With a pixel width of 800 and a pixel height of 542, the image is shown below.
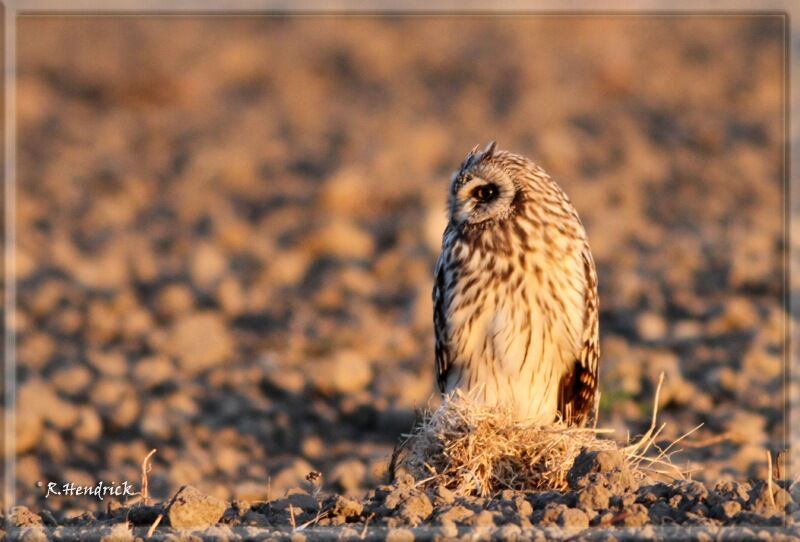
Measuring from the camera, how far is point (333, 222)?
11078 mm

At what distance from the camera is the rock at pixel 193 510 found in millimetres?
4258

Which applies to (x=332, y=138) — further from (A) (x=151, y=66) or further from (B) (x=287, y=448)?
Result: (B) (x=287, y=448)

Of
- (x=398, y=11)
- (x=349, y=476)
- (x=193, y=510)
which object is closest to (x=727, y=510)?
(x=193, y=510)

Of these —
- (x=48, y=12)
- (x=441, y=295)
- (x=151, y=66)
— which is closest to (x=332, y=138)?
(x=151, y=66)

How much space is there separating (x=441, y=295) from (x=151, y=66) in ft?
37.3

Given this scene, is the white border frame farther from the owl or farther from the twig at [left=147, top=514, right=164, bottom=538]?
the twig at [left=147, top=514, right=164, bottom=538]

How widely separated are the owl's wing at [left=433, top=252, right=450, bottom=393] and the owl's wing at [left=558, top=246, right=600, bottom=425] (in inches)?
A: 21.2

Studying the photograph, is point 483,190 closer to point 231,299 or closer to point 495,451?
point 495,451

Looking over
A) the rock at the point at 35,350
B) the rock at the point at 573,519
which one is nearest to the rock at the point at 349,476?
the rock at the point at 573,519

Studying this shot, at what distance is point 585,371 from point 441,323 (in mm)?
684

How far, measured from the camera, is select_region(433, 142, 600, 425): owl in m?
5.36

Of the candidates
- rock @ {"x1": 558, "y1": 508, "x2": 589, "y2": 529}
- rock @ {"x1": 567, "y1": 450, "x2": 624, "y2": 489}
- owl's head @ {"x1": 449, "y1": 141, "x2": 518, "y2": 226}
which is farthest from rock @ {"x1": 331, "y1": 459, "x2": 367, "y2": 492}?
rock @ {"x1": 558, "y1": 508, "x2": 589, "y2": 529}

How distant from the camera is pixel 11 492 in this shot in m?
6.56

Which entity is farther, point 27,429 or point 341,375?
point 341,375
